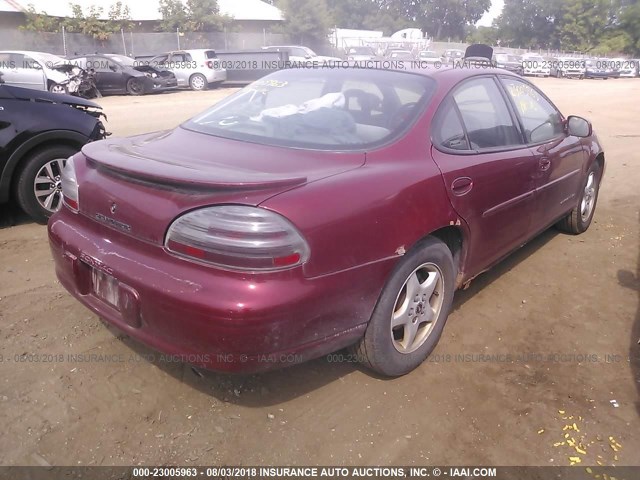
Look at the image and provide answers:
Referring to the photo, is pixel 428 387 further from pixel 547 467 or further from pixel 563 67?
pixel 563 67

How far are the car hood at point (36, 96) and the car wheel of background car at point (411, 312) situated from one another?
389 centimetres

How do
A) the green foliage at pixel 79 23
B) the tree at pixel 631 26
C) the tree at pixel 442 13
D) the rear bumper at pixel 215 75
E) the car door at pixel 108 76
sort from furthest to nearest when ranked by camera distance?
the tree at pixel 442 13, the tree at pixel 631 26, the green foliage at pixel 79 23, the rear bumper at pixel 215 75, the car door at pixel 108 76

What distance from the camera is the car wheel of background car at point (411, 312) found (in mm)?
2590

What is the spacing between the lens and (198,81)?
2155cm

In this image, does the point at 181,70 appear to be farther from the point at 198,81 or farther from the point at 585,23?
the point at 585,23

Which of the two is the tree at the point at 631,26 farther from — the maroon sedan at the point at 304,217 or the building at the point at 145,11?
the maroon sedan at the point at 304,217

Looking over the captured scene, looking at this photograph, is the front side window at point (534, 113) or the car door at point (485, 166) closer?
the car door at point (485, 166)

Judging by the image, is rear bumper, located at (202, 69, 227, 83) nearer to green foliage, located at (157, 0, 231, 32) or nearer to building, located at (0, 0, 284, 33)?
building, located at (0, 0, 284, 33)

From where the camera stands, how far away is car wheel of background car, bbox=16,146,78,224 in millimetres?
4699

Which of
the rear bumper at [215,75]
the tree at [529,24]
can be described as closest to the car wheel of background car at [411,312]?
the rear bumper at [215,75]

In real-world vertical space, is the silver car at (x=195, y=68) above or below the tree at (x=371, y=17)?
below

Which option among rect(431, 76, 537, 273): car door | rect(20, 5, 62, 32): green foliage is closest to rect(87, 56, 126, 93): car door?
rect(20, 5, 62, 32): green foliage

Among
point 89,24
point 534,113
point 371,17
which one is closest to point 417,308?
point 534,113

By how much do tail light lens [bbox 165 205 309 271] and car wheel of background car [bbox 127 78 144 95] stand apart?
714 inches
